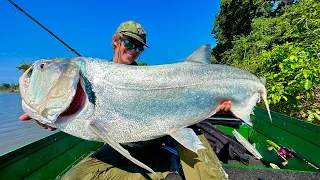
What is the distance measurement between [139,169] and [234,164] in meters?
1.53

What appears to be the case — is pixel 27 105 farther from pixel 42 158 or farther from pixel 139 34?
pixel 139 34

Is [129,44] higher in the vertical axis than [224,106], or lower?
higher

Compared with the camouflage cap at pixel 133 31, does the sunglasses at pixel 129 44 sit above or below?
below

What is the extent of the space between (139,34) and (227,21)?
2846 centimetres

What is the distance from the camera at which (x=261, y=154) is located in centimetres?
454

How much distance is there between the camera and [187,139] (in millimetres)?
2232

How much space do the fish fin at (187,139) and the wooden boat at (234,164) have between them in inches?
31.5

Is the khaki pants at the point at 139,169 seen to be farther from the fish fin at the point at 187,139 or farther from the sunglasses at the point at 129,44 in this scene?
the sunglasses at the point at 129,44

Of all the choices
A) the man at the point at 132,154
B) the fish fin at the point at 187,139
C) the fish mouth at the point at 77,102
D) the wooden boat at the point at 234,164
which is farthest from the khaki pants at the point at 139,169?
the fish mouth at the point at 77,102

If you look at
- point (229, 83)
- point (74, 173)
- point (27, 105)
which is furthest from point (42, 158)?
point (229, 83)

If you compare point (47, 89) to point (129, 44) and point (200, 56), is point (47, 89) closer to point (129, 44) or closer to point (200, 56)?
point (200, 56)

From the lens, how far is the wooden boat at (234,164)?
286 cm

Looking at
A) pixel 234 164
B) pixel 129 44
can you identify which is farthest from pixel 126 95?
pixel 234 164

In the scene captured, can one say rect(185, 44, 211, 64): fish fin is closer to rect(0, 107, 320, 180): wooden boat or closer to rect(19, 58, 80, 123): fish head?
rect(19, 58, 80, 123): fish head
